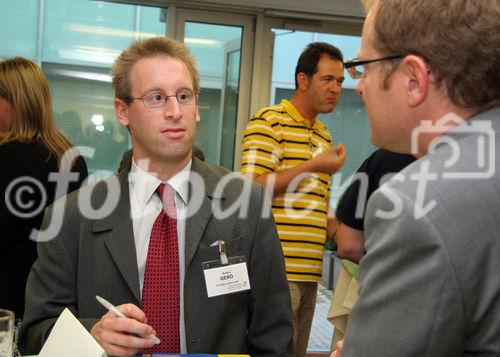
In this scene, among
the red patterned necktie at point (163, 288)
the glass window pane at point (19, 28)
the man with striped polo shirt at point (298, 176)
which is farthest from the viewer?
the glass window pane at point (19, 28)

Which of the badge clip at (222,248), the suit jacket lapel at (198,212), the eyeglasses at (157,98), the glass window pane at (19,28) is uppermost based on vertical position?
the glass window pane at (19,28)

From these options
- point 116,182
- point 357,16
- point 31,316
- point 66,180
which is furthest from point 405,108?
point 357,16

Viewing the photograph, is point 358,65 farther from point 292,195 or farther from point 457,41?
point 292,195

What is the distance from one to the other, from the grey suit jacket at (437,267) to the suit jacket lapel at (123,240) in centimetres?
80

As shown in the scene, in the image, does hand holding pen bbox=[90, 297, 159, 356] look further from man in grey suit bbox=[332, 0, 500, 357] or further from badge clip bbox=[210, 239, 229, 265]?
man in grey suit bbox=[332, 0, 500, 357]

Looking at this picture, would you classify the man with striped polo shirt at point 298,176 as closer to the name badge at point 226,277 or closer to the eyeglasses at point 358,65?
the name badge at point 226,277

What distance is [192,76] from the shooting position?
1714 millimetres

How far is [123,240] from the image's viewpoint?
1.54 meters

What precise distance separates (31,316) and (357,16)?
143 inches

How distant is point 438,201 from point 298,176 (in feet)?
6.56

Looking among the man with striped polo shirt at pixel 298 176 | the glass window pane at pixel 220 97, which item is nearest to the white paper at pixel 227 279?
the man with striped polo shirt at pixel 298 176

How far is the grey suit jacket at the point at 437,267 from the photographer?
0.76 meters

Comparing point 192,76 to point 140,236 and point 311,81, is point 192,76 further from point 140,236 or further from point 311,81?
point 311,81

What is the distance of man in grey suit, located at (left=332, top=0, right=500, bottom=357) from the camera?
30.0 inches
